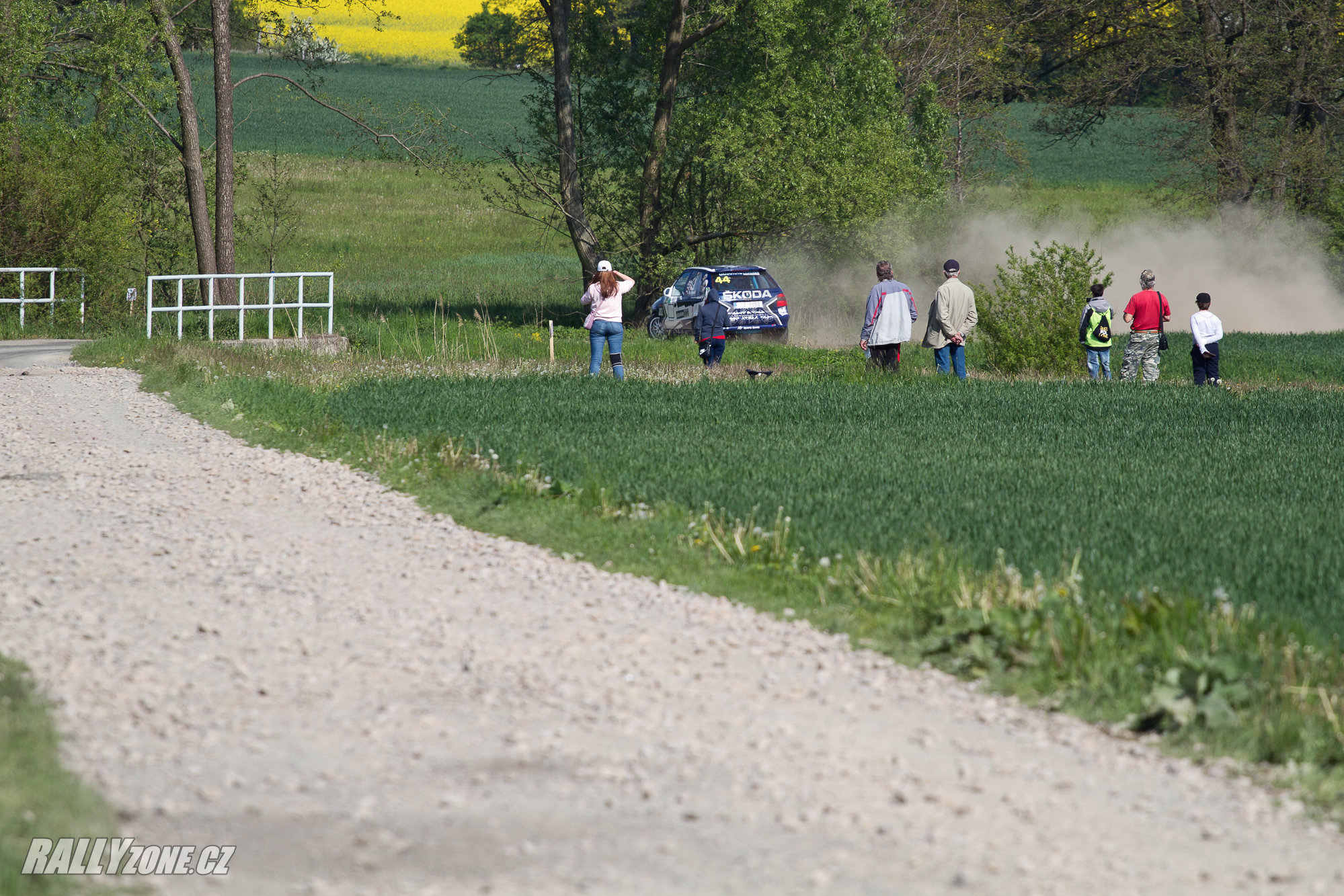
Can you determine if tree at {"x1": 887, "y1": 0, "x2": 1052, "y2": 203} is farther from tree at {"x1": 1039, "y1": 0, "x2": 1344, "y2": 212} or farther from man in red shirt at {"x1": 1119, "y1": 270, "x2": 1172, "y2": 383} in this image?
man in red shirt at {"x1": 1119, "y1": 270, "x2": 1172, "y2": 383}

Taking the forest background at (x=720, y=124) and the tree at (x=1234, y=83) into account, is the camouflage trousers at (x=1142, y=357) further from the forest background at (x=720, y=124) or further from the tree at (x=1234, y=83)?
the tree at (x=1234, y=83)

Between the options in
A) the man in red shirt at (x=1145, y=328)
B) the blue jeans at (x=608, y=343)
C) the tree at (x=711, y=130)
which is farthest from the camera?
the tree at (x=711, y=130)

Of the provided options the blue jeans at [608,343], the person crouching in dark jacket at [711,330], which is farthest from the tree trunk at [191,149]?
the blue jeans at [608,343]

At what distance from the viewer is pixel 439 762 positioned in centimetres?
489

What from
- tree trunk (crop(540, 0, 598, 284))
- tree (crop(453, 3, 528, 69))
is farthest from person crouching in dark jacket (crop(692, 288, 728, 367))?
tree (crop(453, 3, 528, 69))

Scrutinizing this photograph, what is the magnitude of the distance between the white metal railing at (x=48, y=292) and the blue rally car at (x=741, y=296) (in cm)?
1215

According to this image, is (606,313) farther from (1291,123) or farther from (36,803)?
(1291,123)

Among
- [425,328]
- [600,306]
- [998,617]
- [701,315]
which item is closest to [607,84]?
[425,328]

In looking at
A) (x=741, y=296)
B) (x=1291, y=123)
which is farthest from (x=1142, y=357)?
(x=1291, y=123)

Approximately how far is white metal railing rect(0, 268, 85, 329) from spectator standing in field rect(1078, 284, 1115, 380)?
1916 cm

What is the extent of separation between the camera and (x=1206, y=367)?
19.5 metres

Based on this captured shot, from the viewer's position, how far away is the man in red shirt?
19078 millimetres

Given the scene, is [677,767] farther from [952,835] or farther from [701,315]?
[701,315]

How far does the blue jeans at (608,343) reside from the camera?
18141mm
